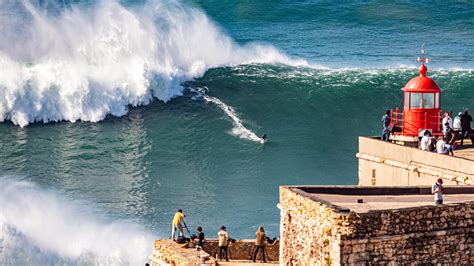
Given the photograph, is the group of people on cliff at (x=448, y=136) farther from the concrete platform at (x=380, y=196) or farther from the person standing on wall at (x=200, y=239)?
the person standing on wall at (x=200, y=239)

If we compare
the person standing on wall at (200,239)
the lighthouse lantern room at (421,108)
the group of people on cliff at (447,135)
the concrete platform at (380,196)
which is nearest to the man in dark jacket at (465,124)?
the group of people on cliff at (447,135)

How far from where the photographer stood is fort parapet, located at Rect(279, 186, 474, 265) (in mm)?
14664

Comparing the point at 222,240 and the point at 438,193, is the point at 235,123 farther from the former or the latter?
the point at 438,193

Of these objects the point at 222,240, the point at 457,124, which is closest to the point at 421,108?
the point at 457,124

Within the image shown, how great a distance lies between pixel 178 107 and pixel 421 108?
1572cm

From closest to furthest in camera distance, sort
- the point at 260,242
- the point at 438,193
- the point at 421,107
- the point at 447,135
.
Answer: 1. the point at 438,193
2. the point at 260,242
3. the point at 447,135
4. the point at 421,107

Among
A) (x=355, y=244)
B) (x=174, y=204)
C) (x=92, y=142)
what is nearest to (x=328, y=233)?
(x=355, y=244)

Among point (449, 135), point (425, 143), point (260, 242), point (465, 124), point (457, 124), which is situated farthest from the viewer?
point (465, 124)

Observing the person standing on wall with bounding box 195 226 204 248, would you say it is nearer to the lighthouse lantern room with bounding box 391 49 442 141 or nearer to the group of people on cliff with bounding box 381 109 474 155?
the group of people on cliff with bounding box 381 109 474 155

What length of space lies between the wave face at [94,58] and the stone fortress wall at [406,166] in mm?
15705

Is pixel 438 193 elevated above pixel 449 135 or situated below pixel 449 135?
below

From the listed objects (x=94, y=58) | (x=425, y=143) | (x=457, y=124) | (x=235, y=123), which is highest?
(x=94, y=58)

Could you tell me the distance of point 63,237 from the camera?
24734mm

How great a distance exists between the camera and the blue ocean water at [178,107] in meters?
26.3
